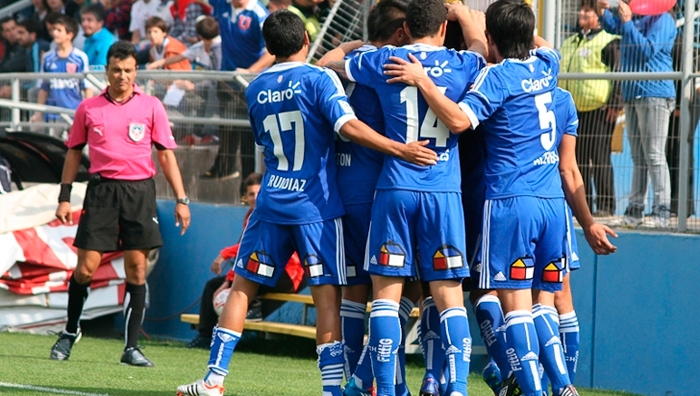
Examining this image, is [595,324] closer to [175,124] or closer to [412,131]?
[412,131]

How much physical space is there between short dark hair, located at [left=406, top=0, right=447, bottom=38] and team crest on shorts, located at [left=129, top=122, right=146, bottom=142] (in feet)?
11.0

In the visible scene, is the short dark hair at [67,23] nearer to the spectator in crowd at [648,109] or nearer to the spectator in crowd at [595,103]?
the spectator in crowd at [595,103]

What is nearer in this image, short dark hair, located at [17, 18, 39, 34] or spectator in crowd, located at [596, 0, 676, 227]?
spectator in crowd, located at [596, 0, 676, 227]

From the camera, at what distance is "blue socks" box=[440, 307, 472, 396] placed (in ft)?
18.8

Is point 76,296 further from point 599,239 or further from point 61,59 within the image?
point 61,59

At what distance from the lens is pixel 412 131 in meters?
5.84

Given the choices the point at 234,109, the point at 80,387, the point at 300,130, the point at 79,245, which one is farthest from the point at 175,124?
the point at 300,130

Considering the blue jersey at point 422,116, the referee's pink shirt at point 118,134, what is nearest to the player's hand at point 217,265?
the referee's pink shirt at point 118,134

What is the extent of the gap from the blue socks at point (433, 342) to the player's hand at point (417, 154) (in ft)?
3.25

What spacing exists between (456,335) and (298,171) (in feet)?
3.92

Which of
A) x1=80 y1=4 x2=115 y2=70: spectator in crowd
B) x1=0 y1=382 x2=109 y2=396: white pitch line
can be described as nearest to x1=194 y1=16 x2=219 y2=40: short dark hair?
x1=80 y1=4 x2=115 y2=70: spectator in crowd

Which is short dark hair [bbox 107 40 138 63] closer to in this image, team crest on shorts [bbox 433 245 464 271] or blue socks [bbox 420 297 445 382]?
blue socks [bbox 420 297 445 382]

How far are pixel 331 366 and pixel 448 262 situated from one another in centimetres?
85

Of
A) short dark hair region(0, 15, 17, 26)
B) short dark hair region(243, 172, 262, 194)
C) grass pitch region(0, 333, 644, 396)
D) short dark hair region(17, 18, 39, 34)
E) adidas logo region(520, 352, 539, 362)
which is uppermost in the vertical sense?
short dark hair region(0, 15, 17, 26)
